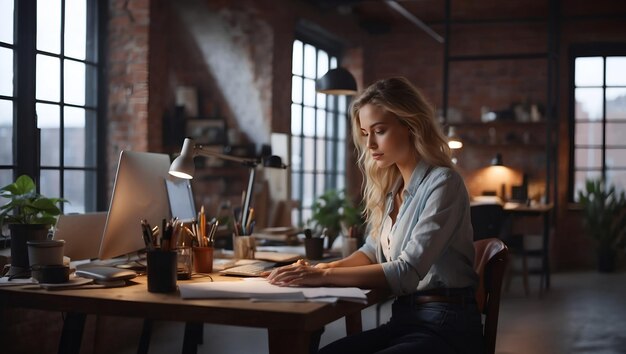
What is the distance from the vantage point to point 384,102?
2287 millimetres

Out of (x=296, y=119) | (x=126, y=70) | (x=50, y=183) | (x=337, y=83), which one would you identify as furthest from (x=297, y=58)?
(x=50, y=183)

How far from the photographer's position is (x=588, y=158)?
9.62 m

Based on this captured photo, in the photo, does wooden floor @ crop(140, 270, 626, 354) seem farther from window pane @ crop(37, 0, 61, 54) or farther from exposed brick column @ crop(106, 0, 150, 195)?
window pane @ crop(37, 0, 61, 54)

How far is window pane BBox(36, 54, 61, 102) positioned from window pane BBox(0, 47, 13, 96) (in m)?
0.22

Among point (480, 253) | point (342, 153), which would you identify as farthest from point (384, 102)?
point (342, 153)

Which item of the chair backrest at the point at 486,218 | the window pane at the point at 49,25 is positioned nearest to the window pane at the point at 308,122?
the chair backrest at the point at 486,218

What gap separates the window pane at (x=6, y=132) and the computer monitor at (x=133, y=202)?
1950 millimetres

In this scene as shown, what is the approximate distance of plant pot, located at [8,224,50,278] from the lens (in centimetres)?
242

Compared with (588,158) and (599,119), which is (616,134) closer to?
(599,119)

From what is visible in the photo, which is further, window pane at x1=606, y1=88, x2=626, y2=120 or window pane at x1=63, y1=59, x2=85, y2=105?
window pane at x1=606, y1=88, x2=626, y2=120

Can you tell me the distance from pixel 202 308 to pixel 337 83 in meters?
3.39

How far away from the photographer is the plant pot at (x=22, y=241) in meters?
2.42

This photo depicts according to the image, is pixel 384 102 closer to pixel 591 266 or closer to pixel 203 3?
pixel 203 3

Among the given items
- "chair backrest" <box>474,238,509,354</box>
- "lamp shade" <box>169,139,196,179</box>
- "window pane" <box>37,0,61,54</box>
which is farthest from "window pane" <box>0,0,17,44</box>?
"chair backrest" <box>474,238,509,354</box>
